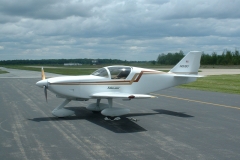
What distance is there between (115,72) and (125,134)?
3.45 metres

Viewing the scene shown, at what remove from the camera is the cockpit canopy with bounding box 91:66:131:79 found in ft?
39.4

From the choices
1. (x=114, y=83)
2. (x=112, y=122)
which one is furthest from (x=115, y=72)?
(x=112, y=122)

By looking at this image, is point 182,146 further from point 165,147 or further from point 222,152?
point 222,152

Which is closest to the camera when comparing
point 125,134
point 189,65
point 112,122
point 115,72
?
point 125,134

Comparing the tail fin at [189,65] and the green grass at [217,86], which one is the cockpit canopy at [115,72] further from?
the green grass at [217,86]

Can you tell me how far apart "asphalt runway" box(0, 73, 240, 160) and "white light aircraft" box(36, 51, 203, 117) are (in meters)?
0.65

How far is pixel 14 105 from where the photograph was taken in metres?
15.1

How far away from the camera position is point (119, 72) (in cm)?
1218

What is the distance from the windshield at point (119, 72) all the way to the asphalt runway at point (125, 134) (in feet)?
5.05

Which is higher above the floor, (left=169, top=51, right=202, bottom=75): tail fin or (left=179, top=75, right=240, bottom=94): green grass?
(left=169, top=51, right=202, bottom=75): tail fin

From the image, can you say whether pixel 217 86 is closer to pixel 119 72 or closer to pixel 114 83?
pixel 119 72

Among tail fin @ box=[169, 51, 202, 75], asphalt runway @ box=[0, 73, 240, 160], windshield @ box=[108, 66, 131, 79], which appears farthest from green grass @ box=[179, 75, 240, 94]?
windshield @ box=[108, 66, 131, 79]

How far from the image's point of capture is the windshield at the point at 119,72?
12062 millimetres

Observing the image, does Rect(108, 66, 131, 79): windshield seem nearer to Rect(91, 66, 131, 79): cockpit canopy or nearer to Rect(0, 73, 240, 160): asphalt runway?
Rect(91, 66, 131, 79): cockpit canopy
